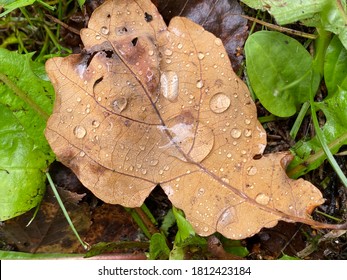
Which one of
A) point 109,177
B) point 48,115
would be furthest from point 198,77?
point 48,115

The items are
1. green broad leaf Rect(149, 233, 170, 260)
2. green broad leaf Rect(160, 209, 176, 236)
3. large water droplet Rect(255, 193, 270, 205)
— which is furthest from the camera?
green broad leaf Rect(160, 209, 176, 236)

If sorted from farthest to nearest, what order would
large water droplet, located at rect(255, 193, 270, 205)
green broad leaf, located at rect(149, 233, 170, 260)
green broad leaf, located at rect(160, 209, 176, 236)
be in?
green broad leaf, located at rect(160, 209, 176, 236) < green broad leaf, located at rect(149, 233, 170, 260) < large water droplet, located at rect(255, 193, 270, 205)

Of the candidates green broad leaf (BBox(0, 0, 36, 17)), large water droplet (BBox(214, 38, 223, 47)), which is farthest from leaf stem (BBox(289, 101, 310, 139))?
green broad leaf (BBox(0, 0, 36, 17))

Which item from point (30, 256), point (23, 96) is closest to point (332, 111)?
point (23, 96)

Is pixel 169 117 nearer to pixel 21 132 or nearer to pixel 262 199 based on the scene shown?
pixel 262 199

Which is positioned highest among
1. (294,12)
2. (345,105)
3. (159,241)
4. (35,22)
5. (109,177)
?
(294,12)

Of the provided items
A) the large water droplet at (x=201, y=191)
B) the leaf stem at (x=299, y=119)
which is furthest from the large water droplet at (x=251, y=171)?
the leaf stem at (x=299, y=119)

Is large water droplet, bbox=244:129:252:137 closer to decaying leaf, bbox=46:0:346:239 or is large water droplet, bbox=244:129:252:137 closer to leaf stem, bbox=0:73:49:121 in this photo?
decaying leaf, bbox=46:0:346:239

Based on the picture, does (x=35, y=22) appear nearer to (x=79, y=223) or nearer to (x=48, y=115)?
(x=48, y=115)

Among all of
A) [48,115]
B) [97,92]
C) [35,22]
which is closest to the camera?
[97,92]

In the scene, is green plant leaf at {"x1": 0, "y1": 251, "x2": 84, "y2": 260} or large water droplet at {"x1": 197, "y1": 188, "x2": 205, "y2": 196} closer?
large water droplet at {"x1": 197, "y1": 188, "x2": 205, "y2": 196}
